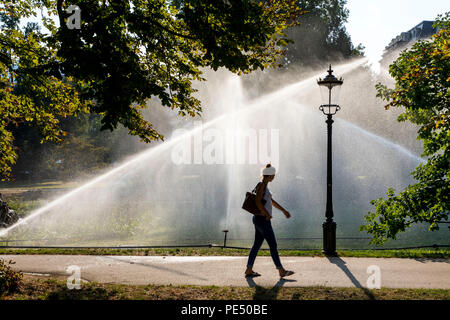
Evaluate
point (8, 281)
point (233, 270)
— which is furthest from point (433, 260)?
point (8, 281)

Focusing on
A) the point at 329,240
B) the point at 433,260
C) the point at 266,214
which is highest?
the point at 266,214

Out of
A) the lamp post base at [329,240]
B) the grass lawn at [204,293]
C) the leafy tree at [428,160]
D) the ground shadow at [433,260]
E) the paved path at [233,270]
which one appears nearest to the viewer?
the grass lawn at [204,293]

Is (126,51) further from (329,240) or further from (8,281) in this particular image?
(329,240)

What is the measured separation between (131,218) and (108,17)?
51.6ft

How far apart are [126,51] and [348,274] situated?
5335 millimetres

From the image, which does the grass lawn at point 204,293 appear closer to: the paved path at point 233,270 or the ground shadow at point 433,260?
the paved path at point 233,270

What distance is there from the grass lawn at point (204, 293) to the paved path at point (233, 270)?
1.44 ft

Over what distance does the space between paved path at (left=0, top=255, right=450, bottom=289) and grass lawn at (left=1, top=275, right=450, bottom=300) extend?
0.44 m

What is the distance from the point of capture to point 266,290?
240 inches

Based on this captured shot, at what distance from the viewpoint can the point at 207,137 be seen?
43.8 m

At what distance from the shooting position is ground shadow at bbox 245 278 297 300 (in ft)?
18.8

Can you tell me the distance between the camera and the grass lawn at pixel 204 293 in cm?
566

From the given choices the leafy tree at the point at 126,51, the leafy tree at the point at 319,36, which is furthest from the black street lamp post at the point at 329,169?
the leafy tree at the point at 319,36
